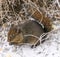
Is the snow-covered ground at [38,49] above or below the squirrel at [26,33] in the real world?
below

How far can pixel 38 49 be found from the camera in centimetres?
200

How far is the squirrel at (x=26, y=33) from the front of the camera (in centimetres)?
194

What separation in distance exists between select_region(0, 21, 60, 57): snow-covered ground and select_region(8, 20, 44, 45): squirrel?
6 cm

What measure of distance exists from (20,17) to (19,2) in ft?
0.52

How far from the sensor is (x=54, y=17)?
7.45ft

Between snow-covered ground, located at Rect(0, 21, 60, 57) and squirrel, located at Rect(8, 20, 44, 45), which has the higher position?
squirrel, located at Rect(8, 20, 44, 45)

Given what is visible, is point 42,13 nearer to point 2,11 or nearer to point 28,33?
point 28,33

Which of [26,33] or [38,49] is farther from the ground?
[26,33]

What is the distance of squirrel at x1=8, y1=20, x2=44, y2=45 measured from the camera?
6.37 feet

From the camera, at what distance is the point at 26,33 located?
1991 mm

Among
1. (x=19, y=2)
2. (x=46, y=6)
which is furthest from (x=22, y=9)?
(x=46, y=6)

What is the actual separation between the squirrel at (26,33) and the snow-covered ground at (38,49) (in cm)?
6

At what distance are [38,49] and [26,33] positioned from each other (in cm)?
17

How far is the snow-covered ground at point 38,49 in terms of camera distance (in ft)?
6.38
